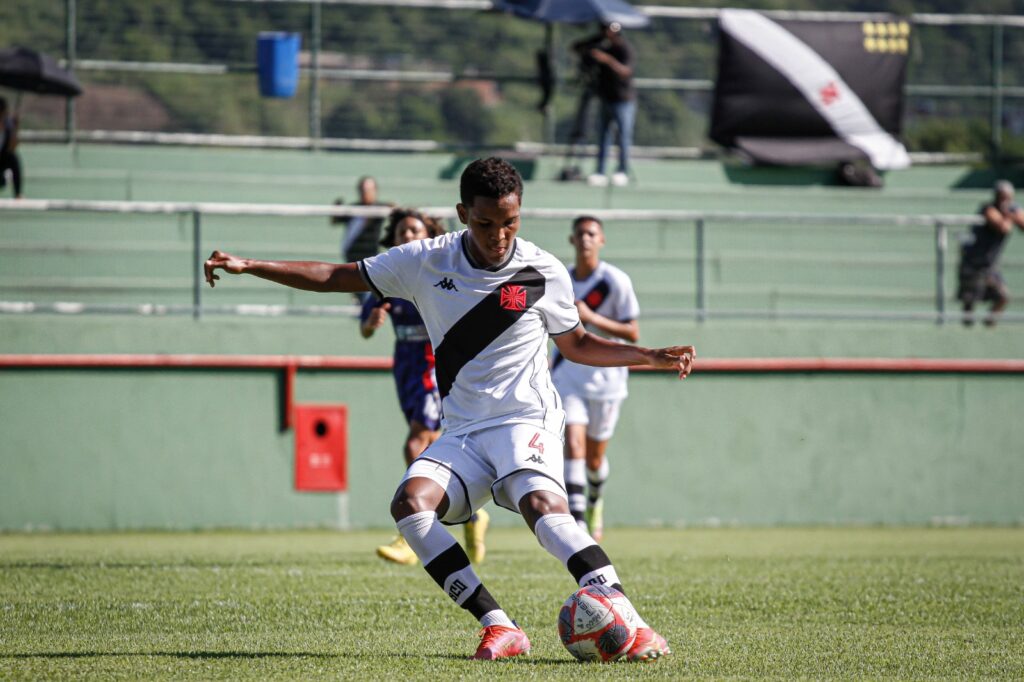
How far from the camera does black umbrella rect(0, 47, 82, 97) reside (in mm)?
17250

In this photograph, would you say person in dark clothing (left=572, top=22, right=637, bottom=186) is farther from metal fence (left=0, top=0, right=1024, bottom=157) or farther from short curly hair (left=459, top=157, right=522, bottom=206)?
short curly hair (left=459, top=157, right=522, bottom=206)

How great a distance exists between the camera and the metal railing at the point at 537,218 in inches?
545

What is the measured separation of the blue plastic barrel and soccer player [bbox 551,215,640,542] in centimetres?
785

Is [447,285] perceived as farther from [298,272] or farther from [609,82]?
[609,82]

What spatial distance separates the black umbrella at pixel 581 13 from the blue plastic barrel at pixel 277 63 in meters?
2.80

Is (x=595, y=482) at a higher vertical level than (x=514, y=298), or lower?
lower

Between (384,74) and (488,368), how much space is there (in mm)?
14074

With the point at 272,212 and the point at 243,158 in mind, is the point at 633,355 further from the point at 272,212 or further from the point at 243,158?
the point at 243,158

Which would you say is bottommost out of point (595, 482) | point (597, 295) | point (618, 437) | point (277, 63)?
point (595, 482)

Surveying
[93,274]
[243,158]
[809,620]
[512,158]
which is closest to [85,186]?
[243,158]

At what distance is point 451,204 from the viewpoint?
1800 cm

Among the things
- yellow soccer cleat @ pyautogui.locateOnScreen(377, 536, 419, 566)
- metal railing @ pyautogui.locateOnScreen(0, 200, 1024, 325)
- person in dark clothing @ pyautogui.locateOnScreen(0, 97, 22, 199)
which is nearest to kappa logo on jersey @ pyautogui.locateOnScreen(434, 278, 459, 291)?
yellow soccer cleat @ pyautogui.locateOnScreen(377, 536, 419, 566)

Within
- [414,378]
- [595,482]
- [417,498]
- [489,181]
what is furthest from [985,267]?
[417,498]

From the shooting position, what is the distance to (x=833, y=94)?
20.5 metres
